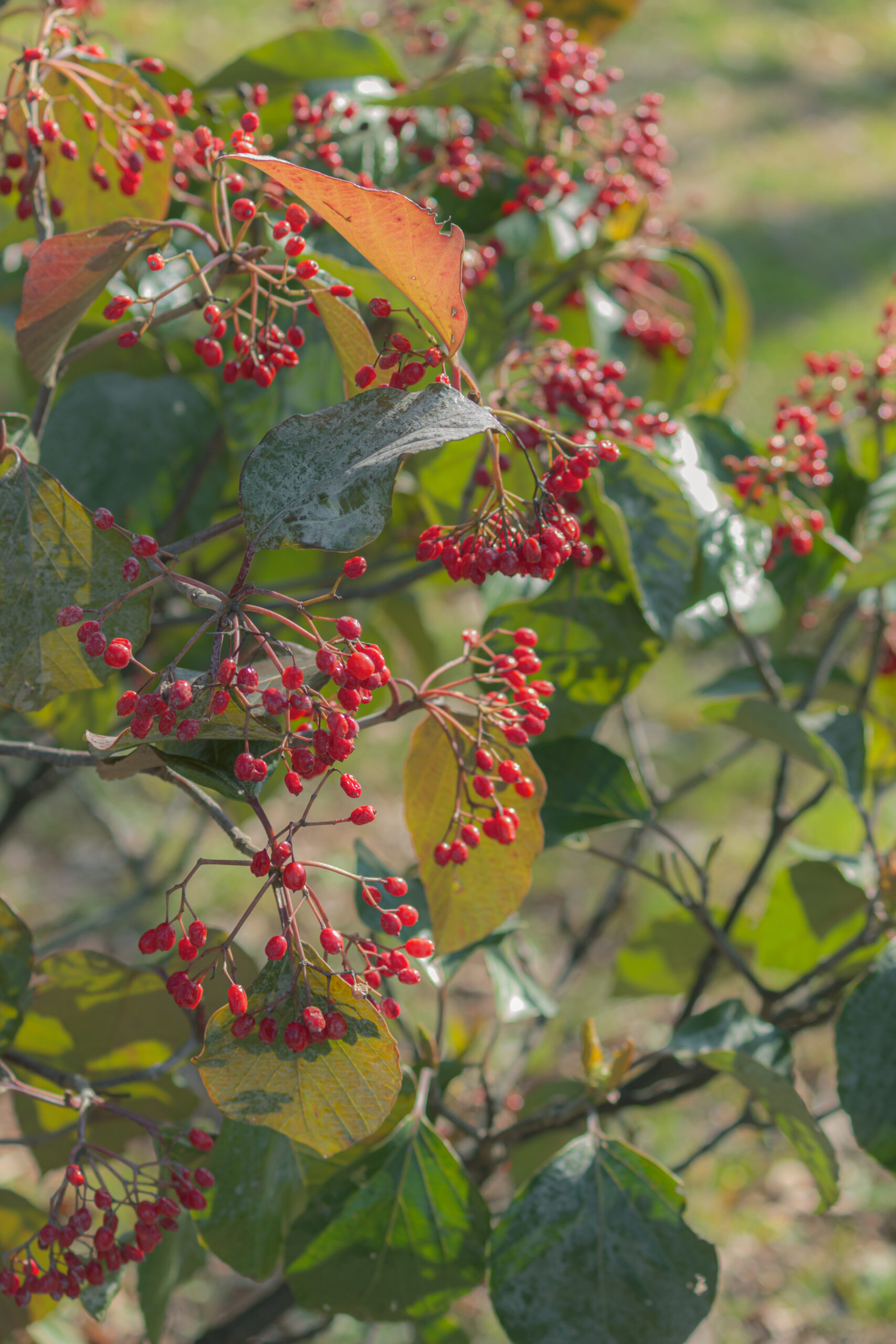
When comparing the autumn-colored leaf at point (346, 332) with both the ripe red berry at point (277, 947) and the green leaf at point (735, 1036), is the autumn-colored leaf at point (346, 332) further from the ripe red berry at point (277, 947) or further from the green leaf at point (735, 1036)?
the green leaf at point (735, 1036)

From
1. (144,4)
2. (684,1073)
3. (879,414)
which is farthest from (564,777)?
(144,4)

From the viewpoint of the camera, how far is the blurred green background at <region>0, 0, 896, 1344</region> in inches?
76.7

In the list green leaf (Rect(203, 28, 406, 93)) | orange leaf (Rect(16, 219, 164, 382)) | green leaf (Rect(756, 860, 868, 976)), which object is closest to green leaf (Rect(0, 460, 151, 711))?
orange leaf (Rect(16, 219, 164, 382))

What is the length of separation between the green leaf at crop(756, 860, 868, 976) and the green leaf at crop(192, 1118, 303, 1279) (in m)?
0.58

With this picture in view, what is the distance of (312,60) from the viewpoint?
3.70ft

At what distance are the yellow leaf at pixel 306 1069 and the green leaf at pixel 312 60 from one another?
91 centimetres

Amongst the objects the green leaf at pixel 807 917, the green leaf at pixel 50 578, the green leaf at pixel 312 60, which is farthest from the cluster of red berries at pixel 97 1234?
the green leaf at pixel 312 60

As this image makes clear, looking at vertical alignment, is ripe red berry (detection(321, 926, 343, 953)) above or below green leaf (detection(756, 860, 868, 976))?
above

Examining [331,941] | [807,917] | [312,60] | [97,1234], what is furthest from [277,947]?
[312,60]

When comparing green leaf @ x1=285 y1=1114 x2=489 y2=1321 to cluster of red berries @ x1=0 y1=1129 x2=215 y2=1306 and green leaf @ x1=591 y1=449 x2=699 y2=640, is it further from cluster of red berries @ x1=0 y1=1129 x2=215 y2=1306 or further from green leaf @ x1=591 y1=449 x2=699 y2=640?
green leaf @ x1=591 y1=449 x2=699 y2=640

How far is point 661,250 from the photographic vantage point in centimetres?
116

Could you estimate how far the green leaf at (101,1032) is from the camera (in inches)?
36.7

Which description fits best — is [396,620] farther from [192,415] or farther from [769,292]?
[769,292]

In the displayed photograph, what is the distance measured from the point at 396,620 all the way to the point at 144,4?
214 inches
